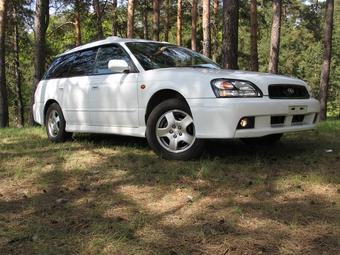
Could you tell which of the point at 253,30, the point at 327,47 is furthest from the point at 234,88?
the point at 253,30

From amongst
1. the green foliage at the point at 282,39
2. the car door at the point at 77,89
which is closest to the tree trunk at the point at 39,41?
the car door at the point at 77,89

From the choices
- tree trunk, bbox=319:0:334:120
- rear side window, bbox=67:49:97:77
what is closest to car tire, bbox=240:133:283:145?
rear side window, bbox=67:49:97:77

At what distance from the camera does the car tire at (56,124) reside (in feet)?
19.7

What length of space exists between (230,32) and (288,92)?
3.79m

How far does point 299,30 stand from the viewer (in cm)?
3825

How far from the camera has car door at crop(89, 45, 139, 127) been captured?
4.77 meters

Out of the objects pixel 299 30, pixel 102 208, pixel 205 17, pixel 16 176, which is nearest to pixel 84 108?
pixel 16 176

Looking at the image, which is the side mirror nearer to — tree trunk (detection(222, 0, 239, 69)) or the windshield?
the windshield

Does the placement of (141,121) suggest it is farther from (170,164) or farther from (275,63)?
(275,63)

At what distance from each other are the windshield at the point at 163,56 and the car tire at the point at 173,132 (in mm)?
770

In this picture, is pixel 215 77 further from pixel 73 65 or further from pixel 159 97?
pixel 73 65

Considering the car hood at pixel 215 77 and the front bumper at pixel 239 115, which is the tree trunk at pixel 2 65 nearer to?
the car hood at pixel 215 77

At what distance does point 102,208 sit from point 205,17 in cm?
1636

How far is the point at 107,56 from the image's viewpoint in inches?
211
